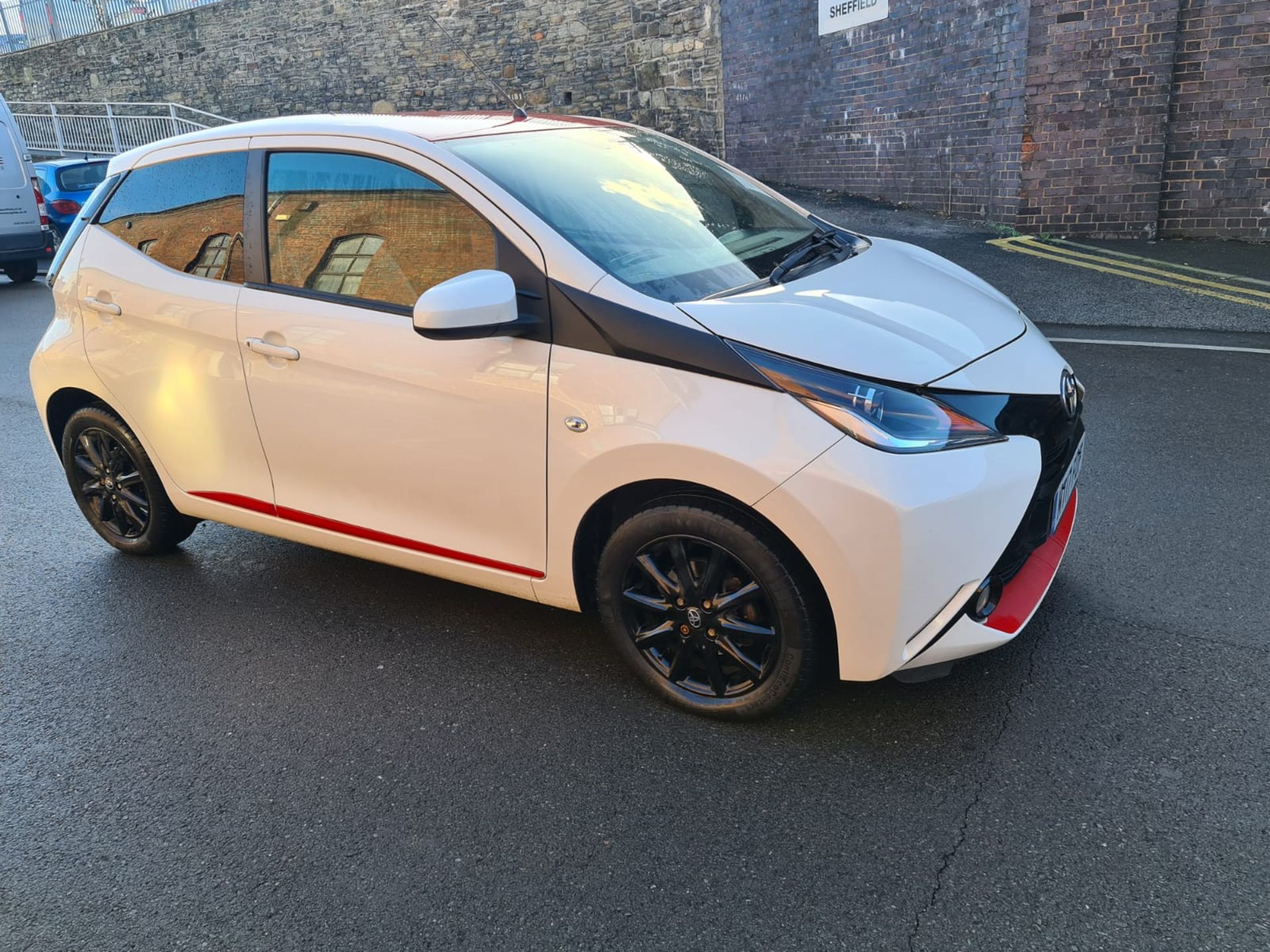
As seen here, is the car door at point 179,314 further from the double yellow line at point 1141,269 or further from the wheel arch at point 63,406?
the double yellow line at point 1141,269

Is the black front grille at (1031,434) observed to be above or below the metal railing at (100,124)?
below

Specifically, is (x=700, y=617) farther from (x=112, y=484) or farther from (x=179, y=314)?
(x=112, y=484)

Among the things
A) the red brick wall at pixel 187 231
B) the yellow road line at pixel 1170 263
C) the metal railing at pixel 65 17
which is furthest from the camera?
the metal railing at pixel 65 17

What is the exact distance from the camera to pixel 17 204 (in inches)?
515

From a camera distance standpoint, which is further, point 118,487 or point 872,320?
point 118,487

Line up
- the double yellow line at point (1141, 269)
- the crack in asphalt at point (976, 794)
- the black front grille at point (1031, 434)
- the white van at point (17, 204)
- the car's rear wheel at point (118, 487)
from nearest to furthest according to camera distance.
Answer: the crack in asphalt at point (976, 794)
the black front grille at point (1031, 434)
the car's rear wheel at point (118, 487)
the double yellow line at point (1141, 269)
the white van at point (17, 204)

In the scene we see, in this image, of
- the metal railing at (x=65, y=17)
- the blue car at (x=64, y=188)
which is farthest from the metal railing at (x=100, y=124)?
the blue car at (x=64, y=188)

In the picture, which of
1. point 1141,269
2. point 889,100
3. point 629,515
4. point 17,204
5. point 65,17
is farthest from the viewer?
point 65,17

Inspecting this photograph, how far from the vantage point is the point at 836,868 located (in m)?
2.53

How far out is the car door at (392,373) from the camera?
3.19m

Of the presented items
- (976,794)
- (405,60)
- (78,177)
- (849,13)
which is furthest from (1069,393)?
(405,60)

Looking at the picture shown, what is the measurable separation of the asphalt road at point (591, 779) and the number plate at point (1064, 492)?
0.48 meters

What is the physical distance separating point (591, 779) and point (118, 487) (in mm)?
2796

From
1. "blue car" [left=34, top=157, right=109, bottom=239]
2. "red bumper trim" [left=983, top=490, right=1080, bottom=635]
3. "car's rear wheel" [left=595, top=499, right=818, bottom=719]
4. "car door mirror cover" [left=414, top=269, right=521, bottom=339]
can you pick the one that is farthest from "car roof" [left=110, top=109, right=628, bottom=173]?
"blue car" [left=34, top=157, right=109, bottom=239]
